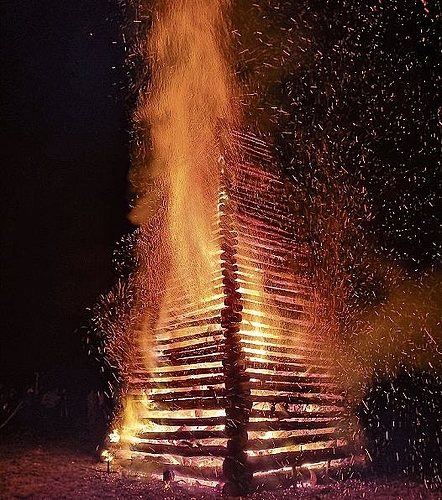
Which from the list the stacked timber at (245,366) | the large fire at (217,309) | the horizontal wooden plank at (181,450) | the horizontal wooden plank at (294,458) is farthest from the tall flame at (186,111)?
the horizontal wooden plank at (294,458)

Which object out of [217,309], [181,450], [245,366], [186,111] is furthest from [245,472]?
[186,111]

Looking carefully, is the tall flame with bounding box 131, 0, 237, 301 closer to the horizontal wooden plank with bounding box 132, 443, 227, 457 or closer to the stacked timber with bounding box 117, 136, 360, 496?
the stacked timber with bounding box 117, 136, 360, 496

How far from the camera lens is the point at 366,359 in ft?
64.9

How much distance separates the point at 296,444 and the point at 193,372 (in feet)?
9.58

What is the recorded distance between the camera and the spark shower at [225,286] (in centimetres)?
1144

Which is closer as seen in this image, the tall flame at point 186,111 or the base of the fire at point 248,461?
the base of the fire at point 248,461

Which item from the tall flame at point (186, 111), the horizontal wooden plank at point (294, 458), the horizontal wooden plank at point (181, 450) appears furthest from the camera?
the tall flame at point (186, 111)

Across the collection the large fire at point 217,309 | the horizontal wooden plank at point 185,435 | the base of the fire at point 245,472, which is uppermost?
the large fire at point 217,309

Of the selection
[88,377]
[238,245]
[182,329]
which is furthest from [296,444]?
[88,377]

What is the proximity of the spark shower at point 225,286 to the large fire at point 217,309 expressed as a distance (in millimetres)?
43

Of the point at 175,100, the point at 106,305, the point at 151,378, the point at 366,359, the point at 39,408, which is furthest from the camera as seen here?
the point at 39,408

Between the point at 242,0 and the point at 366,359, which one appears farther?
the point at 366,359

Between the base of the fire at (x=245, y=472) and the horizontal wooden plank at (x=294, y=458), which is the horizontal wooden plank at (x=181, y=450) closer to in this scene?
the base of the fire at (x=245, y=472)

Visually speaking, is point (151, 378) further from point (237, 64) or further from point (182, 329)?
point (237, 64)
